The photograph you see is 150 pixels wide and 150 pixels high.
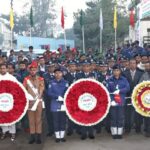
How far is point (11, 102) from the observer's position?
27.1ft

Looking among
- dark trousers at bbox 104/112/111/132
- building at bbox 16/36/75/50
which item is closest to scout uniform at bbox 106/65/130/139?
dark trousers at bbox 104/112/111/132

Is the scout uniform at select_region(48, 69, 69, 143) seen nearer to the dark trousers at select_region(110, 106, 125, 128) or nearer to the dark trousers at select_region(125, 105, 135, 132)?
the dark trousers at select_region(110, 106, 125, 128)

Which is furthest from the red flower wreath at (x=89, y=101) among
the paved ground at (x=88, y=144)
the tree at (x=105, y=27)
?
the tree at (x=105, y=27)

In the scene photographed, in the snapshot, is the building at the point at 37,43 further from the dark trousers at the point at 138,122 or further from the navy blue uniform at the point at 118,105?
the navy blue uniform at the point at 118,105

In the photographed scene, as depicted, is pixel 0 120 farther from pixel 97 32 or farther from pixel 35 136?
pixel 97 32

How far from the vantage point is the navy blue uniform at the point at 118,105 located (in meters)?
8.48

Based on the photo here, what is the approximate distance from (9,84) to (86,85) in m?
1.59

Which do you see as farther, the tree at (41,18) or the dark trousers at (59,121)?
the tree at (41,18)

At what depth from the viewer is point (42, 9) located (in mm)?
75312

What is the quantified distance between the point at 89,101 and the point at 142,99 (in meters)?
1.18

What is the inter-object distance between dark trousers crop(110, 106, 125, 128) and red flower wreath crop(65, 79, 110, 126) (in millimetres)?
269

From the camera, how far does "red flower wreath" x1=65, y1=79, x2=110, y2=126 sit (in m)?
8.30

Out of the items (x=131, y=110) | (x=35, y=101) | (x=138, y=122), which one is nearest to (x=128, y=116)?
(x=131, y=110)

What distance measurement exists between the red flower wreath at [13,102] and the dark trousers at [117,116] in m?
1.88
